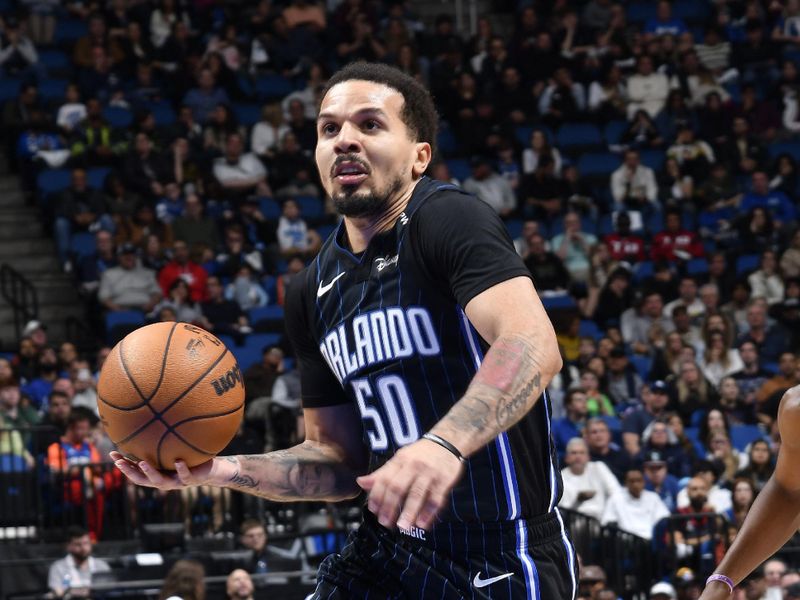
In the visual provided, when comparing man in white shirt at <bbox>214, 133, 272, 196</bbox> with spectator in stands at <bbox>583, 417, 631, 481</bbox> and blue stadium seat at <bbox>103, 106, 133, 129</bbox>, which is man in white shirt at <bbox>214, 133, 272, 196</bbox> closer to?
blue stadium seat at <bbox>103, 106, 133, 129</bbox>

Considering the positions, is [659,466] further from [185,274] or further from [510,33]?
[510,33]

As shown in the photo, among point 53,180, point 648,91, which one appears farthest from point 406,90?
point 648,91

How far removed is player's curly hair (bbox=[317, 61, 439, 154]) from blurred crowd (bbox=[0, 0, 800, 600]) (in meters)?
8.27

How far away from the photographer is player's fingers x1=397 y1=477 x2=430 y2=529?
2914 millimetres

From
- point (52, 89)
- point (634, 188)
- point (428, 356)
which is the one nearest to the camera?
point (428, 356)

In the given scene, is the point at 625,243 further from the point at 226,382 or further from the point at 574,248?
the point at 226,382

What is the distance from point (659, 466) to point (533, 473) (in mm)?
9081

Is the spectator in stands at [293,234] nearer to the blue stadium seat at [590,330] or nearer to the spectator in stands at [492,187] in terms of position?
the spectator in stands at [492,187]

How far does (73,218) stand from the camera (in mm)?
16328

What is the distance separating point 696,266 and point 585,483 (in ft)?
19.2

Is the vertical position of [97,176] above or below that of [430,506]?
above

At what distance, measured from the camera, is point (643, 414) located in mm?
14016

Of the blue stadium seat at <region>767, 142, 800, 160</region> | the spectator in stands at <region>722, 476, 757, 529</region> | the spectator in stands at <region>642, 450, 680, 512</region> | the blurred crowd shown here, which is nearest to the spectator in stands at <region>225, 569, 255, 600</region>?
the blurred crowd

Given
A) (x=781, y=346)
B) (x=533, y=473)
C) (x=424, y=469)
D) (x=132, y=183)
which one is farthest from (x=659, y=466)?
(x=424, y=469)
